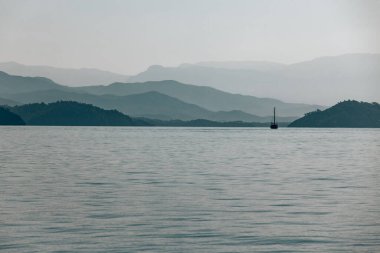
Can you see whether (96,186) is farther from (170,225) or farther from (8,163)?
(8,163)

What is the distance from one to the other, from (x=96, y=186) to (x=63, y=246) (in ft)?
65.0

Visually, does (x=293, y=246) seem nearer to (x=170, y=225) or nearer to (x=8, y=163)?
(x=170, y=225)

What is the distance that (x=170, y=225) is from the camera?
2669 centimetres

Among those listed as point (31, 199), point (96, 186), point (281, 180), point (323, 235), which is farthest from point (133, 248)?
point (281, 180)

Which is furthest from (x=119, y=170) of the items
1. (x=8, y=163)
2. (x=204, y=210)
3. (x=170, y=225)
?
(x=170, y=225)

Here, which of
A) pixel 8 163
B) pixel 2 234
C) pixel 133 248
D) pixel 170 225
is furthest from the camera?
pixel 8 163

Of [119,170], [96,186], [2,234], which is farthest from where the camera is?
[119,170]

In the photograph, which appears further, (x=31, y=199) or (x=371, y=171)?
(x=371, y=171)

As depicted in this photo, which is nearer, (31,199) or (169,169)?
(31,199)

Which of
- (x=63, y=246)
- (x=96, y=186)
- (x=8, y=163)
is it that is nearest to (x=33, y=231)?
(x=63, y=246)

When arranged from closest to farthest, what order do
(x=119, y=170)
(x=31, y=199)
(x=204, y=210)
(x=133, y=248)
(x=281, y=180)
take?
(x=133, y=248) < (x=204, y=210) < (x=31, y=199) < (x=281, y=180) < (x=119, y=170)

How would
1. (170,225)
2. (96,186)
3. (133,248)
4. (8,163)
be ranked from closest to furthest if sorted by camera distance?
(133,248) → (170,225) → (96,186) → (8,163)

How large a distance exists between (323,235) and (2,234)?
12.1 m

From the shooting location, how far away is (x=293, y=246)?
22.8 metres
